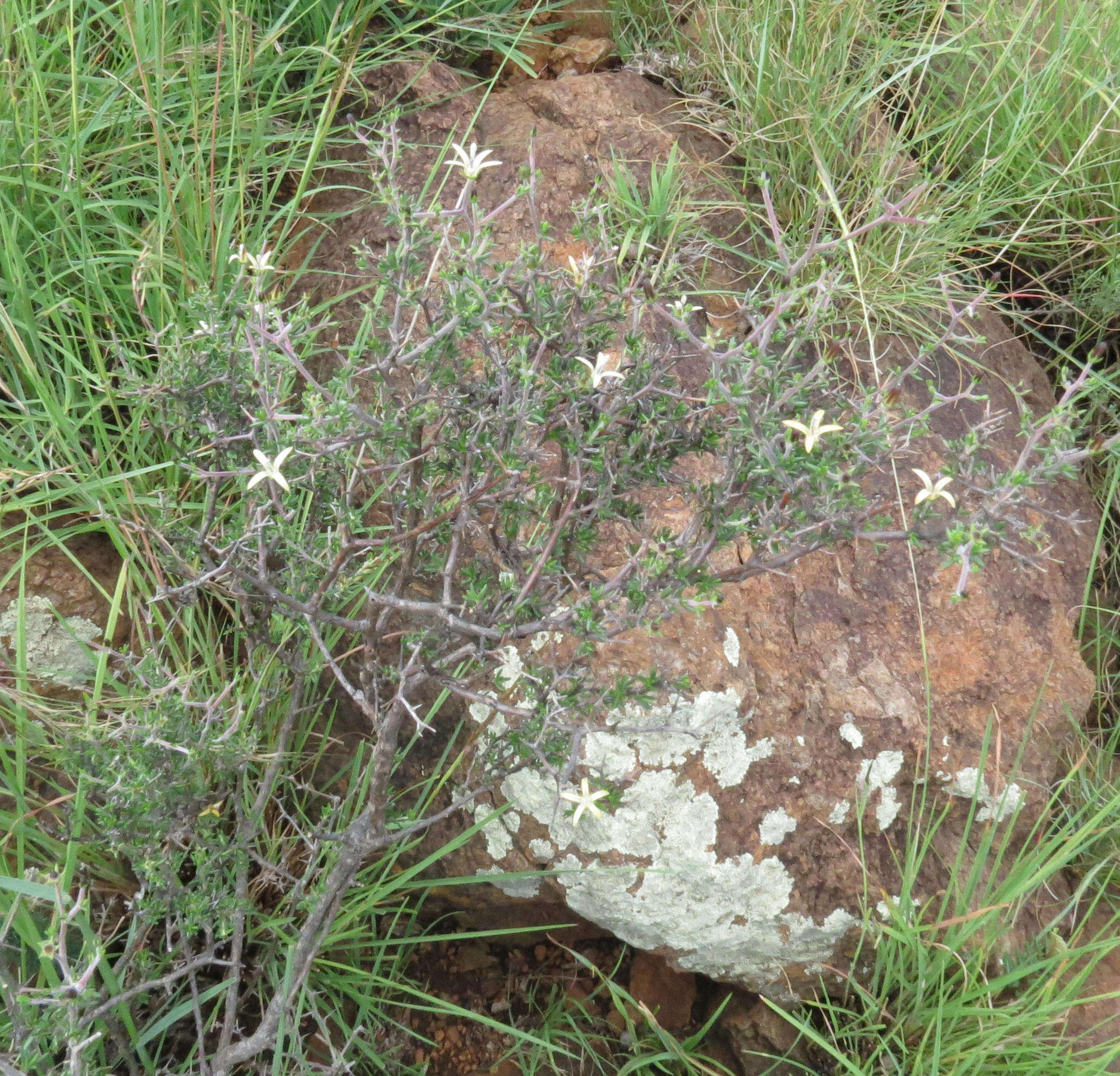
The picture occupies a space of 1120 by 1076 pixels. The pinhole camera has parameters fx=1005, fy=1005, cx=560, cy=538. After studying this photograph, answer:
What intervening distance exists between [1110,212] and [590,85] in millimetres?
1585

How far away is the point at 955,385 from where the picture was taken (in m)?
2.70

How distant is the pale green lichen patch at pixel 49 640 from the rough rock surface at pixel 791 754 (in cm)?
90

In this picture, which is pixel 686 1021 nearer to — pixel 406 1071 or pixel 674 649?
pixel 406 1071

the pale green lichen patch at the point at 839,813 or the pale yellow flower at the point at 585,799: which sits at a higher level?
the pale yellow flower at the point at 585,799

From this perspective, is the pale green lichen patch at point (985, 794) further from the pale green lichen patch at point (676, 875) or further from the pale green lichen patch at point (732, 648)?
the pale green lichen patch at point (732, 648)

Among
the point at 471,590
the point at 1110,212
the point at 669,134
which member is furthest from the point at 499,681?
the point at 1110,212

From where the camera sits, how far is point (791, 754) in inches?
89.0

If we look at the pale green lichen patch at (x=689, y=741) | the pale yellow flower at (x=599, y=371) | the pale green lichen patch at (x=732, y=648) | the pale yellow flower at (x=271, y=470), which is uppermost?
the pale yellow flower at (x=599, y=371)

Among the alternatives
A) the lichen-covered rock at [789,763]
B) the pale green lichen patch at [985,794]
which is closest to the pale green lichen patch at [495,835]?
the lichen-covered rock at [789,763]

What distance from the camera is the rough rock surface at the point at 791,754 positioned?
2.21m

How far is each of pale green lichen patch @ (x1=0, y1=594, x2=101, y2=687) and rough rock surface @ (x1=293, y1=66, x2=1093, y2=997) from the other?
90 centimetres

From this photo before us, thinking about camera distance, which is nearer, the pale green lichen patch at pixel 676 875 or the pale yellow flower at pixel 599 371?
the pale yellow flower at pixel 599 371

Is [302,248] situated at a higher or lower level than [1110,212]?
lower

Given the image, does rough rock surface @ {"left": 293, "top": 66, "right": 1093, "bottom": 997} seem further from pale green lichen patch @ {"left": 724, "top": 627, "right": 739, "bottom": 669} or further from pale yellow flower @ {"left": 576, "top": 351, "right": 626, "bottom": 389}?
pale yellow flower @ {"left": 576, "top": 351, "right": 626, "bottom": 389}
